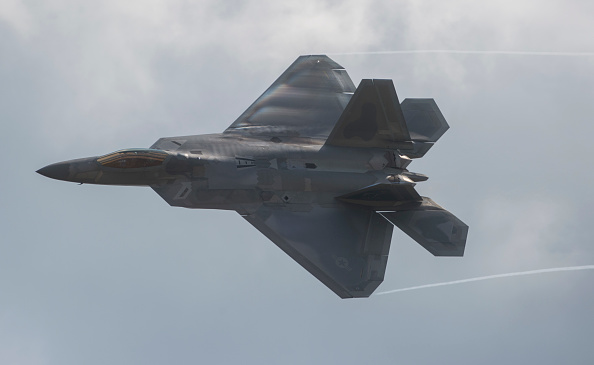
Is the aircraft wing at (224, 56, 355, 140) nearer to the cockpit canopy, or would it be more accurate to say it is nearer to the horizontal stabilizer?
the cockpit canopy

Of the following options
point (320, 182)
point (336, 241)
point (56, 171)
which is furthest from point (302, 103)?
point (56, 171)

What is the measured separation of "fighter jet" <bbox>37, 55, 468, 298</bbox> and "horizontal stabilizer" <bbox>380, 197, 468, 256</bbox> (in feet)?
0.12

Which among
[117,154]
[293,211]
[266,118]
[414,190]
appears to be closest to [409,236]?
[414,190]

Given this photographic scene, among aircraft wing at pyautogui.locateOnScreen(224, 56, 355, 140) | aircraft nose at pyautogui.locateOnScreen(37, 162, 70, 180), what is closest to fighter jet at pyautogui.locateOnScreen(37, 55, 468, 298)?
aircraft nose at pyautogui.locateOnScreen(37, 162, 70, 180)

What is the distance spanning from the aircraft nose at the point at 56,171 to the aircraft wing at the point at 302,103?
21.0 feet

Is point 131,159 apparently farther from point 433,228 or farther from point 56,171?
point 433,228

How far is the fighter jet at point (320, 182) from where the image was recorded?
38062mm

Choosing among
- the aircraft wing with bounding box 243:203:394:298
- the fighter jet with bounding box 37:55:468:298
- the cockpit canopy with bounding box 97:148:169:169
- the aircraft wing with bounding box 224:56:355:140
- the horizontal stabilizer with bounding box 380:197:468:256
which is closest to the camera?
the aircraft wing with bounding box 243:203:394:298

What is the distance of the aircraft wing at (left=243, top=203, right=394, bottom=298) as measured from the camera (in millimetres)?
37781

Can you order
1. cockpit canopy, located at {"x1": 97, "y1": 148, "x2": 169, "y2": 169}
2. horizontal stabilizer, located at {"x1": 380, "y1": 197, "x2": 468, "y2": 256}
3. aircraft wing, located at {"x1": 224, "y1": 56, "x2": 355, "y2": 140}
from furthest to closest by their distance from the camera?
aircraft wing, located at {"x1": 224, "y1": 56, "x2": 355, "y2": 140} → horizontal stabilizer, located at {"x1": 380, "y1": 197, "x2": 468, "y2": 256} → cockpit canopy, located at {"x1": 97, "y1": 148, "x2": 169, "y2": 169}

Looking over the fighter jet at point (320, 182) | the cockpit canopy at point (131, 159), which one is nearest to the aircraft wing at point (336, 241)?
the fighter jet at point (320, 182)

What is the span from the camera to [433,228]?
129 ft

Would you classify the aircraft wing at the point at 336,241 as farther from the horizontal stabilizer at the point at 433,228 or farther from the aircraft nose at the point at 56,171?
the aircraft nose at the point at 56,171

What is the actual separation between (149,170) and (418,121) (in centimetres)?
1059
